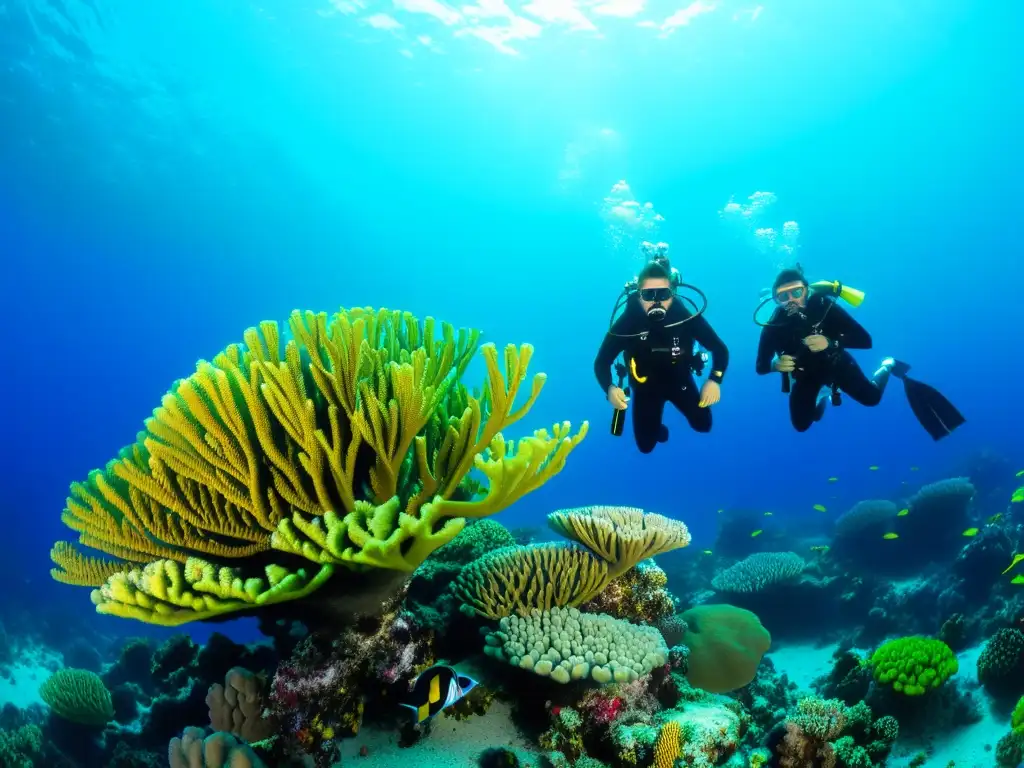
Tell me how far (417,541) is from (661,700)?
9.48 ft

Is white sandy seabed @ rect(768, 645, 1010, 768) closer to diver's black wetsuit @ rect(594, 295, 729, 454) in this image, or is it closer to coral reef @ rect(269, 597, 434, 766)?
diver's black wetsuit @ rect(594, 295, 729, 454)

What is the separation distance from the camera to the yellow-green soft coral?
2.65 m

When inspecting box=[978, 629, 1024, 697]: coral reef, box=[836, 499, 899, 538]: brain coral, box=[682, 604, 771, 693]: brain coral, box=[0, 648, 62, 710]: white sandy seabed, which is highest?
box=[0, 648, 62, 710]: white sandy seabed

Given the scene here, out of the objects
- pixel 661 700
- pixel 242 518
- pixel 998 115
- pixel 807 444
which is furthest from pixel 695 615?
pixel 807 444

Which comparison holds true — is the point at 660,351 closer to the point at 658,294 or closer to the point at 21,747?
the point at 658,294

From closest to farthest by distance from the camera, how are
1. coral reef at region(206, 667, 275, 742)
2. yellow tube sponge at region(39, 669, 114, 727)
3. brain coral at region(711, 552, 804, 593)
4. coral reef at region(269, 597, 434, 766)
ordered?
coral reef at region(269, 597, 434, 766) → coral reef at region(206, 667, 275, 742) → yellow tube sponge at region(39, 669, 114, 727) → brain coral at region(711, 552, 804, 593)

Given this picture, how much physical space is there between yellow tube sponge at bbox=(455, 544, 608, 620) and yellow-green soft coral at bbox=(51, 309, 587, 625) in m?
1.34

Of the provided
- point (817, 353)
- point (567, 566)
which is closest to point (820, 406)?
point (817, 353)

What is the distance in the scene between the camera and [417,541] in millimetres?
2770

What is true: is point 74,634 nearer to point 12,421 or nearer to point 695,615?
point 695,615

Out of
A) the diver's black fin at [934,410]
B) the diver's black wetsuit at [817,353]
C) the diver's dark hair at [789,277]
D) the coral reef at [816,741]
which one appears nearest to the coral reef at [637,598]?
the coral reef at [816,741]

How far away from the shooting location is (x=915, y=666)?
5938mm

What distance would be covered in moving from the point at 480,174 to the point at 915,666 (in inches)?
2237

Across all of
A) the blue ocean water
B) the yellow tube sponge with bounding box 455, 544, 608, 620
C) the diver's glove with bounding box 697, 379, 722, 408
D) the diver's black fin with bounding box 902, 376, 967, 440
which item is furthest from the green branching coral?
the blue ocean water
